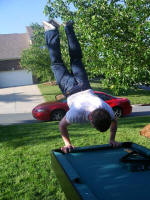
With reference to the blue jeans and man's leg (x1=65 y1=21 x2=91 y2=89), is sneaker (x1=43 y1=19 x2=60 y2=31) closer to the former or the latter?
the blue jeans

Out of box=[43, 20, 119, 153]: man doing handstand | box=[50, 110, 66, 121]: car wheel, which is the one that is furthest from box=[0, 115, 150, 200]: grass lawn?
box=[50, 110, 66, 121]: car wheel

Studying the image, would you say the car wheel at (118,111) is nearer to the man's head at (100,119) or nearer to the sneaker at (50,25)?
the sneaker at (50,25)

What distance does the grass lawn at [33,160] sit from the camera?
3.69 m

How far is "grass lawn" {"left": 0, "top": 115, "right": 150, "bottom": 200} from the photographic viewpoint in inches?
145

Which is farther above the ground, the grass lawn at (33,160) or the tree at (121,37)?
the tree at (121,37)

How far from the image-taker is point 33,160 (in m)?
4.96

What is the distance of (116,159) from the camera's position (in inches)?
143

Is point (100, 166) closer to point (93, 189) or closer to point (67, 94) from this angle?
point (93, 189)

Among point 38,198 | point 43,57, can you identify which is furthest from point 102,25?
point 43,57

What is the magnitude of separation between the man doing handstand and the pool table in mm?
240

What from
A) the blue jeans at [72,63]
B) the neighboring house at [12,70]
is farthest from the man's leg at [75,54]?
the neighboring house at [12,70]

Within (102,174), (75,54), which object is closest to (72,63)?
(75,54)

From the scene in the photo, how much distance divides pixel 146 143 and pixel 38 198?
3.53 m

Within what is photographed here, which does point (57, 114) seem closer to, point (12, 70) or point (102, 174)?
point (102, 174)
